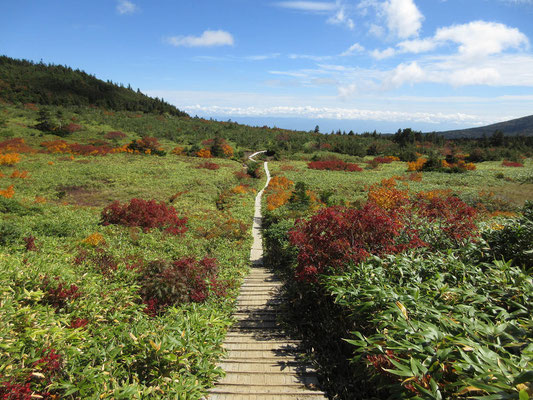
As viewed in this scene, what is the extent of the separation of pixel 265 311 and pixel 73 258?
250 inches

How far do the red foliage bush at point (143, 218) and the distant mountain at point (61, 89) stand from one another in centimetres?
7867

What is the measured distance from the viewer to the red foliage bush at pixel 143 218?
14.0 meters

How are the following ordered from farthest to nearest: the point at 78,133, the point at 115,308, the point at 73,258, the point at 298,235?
the point at 78,133 → the point at 73,258 → the point at 298,235 → the point at 115,308

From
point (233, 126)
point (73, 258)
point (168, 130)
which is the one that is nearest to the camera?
point (73, 258)

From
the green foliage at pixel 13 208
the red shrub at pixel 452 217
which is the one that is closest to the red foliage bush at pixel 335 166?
the red shrub at pixel 452 217

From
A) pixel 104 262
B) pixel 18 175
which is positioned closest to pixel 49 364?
pixel 104 262

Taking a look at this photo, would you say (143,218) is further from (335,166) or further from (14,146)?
(14,146)

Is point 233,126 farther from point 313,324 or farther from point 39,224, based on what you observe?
point 313,324

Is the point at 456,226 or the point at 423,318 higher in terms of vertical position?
the point at 456,226

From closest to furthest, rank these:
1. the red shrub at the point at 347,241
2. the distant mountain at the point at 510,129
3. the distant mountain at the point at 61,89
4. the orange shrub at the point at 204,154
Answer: the red shrub at the point at 347,241, the orange shrub at the point at 204,154, the distant mountain at the point at 61,89, the distant mountain at the point at 510,129

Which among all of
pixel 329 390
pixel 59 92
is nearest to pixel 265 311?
pixel 329 390

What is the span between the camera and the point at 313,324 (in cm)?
682

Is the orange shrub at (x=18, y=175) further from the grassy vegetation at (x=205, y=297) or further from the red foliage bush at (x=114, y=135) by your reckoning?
the red foliage bush at (x=114, y=135)

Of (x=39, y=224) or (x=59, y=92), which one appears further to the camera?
(x=59, y=92)
